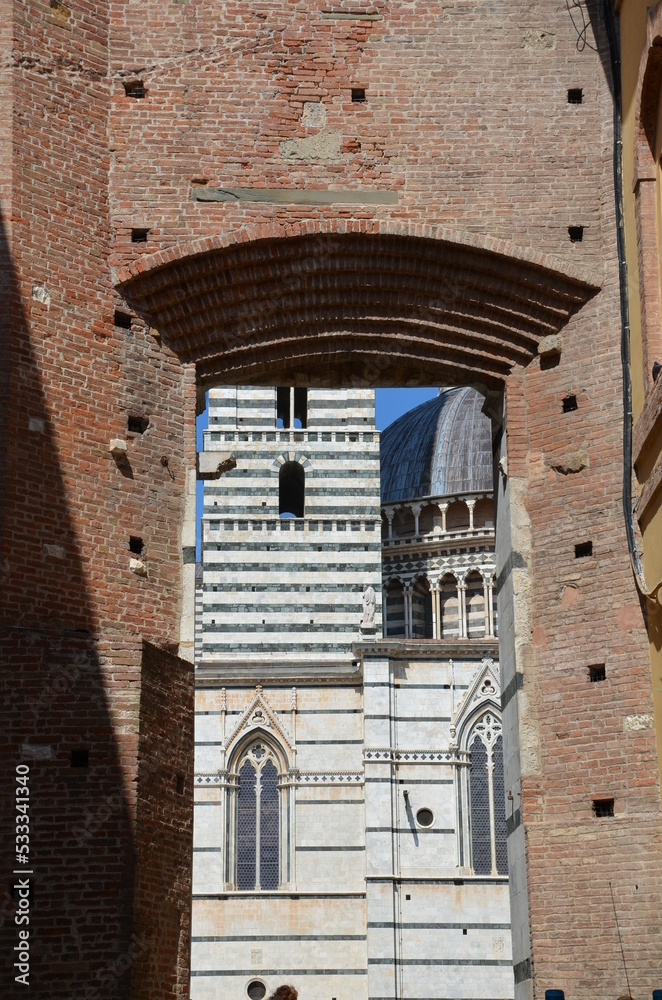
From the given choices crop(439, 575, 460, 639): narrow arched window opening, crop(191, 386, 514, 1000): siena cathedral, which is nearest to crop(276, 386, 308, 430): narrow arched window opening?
crop(191, 386, 514, 1000): siena cathedral

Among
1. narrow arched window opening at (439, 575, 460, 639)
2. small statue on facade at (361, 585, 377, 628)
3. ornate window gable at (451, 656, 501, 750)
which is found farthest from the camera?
narrow arched window opening at (439, 575, 460, 639)

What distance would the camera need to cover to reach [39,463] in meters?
11.0

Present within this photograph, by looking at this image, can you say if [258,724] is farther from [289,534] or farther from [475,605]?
[475,605]

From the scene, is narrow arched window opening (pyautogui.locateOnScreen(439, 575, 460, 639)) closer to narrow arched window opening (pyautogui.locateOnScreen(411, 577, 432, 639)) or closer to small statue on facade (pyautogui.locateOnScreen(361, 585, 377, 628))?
narrow arched window opening (pyautogui.locateOnScreen(411, 577, 432, 639))

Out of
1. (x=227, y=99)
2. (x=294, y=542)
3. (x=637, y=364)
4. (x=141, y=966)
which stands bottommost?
(x=141, y=966)

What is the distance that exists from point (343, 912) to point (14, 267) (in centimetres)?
2148

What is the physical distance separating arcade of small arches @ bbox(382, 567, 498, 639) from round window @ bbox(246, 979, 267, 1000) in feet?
37.8

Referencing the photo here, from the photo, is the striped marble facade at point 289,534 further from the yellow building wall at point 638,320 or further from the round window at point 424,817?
the yellow building wall at point 638,320

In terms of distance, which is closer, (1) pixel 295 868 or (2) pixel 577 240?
(2) pixel 577 240

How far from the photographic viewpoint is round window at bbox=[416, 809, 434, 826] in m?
31.0

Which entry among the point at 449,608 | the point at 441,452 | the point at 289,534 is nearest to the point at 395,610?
the point at 449,608

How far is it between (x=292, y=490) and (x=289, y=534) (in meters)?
2.02

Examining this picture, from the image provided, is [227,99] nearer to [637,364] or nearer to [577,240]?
[577,240]

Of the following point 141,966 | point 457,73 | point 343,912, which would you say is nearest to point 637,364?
point 457,73
